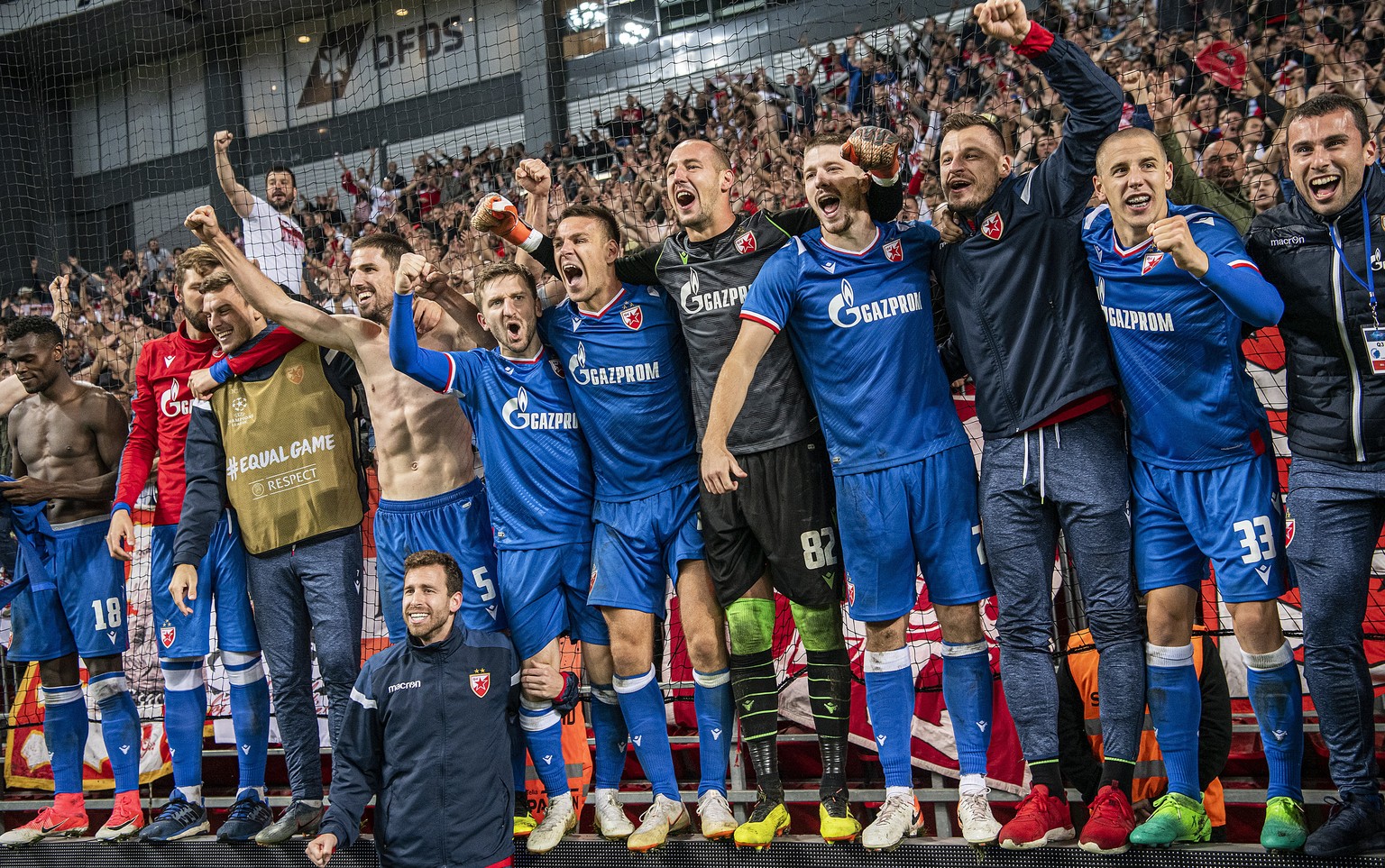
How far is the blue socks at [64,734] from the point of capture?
17.1 ft

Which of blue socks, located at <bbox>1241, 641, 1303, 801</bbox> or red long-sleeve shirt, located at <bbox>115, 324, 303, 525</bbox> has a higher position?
red long-sleeve shirt, located at <bbox>115, 324, 303, 525</bbox>

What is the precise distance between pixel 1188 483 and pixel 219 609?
394 cm

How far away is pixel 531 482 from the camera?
14.1ft

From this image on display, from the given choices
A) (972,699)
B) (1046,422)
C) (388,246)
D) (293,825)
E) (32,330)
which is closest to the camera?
(1046,422)

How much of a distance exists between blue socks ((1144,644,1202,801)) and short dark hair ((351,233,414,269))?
3.32 m

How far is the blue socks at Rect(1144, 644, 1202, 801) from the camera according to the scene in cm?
356

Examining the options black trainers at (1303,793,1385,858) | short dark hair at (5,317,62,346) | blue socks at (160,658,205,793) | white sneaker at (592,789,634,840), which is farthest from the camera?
short dark hair at (5,317,62,346)

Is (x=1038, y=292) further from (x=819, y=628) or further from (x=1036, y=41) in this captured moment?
(x=819, y=628)

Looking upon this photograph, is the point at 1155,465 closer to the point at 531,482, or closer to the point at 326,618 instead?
the point at 531,482

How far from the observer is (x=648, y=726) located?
4.12m

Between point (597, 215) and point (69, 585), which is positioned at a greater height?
point (597, 215)

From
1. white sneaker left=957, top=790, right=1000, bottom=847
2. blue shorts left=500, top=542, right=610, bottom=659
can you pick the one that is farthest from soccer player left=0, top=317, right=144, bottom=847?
white sneaker left=957, top=790, right=1000, bottom=847

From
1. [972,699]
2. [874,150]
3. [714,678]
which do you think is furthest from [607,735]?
[874,150]

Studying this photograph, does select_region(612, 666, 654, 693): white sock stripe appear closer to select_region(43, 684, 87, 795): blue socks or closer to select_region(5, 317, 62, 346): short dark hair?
select_region(43, 684, 87, 795): blue socks
